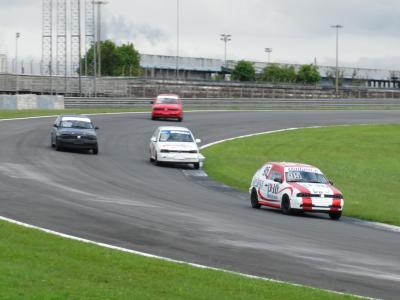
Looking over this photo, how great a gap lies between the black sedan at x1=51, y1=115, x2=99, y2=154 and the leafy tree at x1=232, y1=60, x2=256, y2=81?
108 metres

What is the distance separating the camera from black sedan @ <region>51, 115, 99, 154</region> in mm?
43312

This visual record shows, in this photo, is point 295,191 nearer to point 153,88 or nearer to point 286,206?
point 286,206

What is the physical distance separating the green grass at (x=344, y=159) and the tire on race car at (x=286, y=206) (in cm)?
178

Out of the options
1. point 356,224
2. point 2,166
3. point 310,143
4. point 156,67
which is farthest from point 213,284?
point 156,67

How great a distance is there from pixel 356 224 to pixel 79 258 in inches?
466

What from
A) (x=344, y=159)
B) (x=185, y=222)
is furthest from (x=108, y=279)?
(x=344, y=159)

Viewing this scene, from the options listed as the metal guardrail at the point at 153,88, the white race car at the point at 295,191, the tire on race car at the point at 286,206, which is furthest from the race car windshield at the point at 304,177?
the metal guardrail at the point at 153,88

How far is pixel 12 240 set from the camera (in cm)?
1623

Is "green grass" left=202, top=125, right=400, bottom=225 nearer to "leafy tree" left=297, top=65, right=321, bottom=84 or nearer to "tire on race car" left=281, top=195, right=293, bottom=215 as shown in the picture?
"tire on race car" left=281, top=195, right=293, bottom=215

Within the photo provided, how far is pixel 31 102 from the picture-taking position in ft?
249

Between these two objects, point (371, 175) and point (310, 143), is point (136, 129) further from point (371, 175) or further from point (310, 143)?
point (371, 175)

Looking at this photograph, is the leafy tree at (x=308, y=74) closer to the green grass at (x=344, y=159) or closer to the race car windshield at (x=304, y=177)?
the green grass at (x=344, y=159)

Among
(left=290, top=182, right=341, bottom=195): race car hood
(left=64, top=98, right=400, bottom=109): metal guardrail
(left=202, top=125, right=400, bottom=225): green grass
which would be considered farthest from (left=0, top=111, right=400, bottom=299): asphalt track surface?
(left=64, top=98, right=400, bottom=109): metal guardrail

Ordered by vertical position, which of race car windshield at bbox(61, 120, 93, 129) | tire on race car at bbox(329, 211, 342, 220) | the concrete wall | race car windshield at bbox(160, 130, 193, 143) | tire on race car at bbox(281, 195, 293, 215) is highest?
the concrete wall
